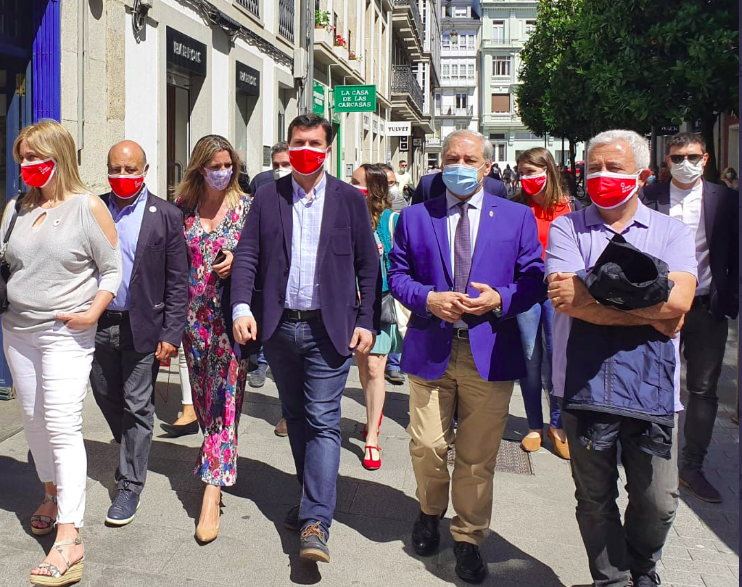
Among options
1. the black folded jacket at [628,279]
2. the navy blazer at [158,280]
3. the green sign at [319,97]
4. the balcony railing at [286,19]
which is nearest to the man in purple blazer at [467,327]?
the black folded jacket at [628,279]

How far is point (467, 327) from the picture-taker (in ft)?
12.5

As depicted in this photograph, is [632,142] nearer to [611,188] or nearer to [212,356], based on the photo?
[611,188]

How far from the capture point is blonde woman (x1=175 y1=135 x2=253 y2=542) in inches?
172

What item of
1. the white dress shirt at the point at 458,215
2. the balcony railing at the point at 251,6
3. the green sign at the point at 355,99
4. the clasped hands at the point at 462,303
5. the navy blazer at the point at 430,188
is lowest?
the clasped hands at the point at 462,303

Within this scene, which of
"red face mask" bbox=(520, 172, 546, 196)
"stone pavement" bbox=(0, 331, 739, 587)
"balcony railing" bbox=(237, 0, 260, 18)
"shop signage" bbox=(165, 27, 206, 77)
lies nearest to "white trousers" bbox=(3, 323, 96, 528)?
"stone pavement" bbox=(0, 331, 739, 587)

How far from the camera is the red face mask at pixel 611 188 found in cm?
330

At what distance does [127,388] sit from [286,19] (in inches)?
559

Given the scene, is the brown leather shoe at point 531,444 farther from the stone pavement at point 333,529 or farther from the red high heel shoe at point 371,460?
the red high heel shoe at point 371,460

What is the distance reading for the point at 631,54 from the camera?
14.4 metres

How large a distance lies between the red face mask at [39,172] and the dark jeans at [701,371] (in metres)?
3.64

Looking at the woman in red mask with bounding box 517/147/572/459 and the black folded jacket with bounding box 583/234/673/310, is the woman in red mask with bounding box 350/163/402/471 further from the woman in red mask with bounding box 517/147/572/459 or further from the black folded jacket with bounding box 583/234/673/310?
the black folded jacket with bounding box 583/234/673/310

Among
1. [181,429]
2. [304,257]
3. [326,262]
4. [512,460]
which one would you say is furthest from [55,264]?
[512,460]

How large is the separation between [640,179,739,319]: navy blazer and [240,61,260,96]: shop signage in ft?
34.0

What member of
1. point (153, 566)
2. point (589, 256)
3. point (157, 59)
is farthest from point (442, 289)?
point (157, 59)
